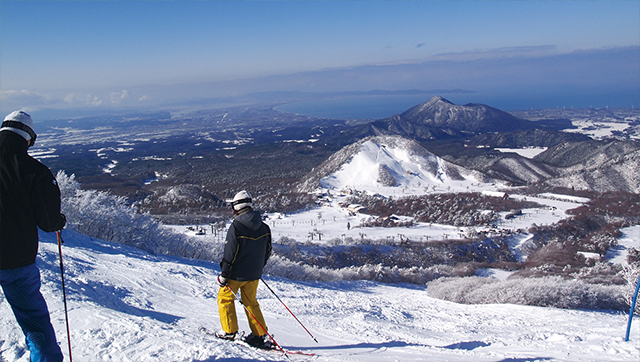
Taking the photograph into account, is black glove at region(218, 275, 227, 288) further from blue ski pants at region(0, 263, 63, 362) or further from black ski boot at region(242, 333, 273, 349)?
blue ski pants at region(0, 263, 63, 362)

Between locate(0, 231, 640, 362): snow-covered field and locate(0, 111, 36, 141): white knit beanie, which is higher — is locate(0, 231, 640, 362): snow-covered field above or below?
below

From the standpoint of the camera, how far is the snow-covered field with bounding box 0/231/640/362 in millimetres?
4668

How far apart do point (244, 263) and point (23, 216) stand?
2.39 meters

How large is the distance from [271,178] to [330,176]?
1947cm

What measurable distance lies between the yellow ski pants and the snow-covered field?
1.07ft

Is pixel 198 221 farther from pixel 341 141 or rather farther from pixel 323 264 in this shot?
pixel 341 141

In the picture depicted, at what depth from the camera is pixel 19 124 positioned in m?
3.42

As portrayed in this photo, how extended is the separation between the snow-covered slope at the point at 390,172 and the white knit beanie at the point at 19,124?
44.1 metres

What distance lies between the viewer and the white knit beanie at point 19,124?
3.38m

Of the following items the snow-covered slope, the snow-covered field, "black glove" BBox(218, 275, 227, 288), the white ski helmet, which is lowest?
the snow-covered slope

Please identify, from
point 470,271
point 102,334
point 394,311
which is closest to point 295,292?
point 394,311

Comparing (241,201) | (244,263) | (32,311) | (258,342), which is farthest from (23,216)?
(258,342)

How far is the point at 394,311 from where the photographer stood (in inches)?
403

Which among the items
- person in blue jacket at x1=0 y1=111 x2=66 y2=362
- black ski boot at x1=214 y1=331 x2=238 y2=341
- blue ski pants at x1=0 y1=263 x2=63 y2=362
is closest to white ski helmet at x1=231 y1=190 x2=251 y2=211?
black ski boot at x1=214 y1=331 x2=238 y2=341
